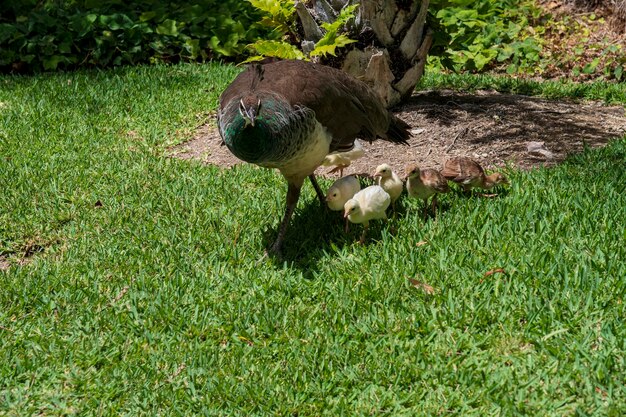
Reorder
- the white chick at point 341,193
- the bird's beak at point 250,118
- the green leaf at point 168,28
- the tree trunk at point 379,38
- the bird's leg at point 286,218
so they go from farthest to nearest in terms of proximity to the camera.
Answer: the green leaf at point 168,28 → the tree trunk at point 379,38 → the white chick at point 341,193 → the bird's leg at point 286,218 → the bird's beak at point 250,118

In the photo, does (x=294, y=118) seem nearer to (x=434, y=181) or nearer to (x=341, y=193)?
(x=341, y=193)

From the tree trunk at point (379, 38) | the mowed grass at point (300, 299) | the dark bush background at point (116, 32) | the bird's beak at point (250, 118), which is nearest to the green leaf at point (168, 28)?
the dark bush background at point (116, 32)

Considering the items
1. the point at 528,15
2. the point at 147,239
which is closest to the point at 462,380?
the point at 147,239

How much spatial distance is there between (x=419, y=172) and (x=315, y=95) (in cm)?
86

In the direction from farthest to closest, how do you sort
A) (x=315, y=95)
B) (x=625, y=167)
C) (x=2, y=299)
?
1. (x=625, y=167)
2. (x=315, y=95)
3. (x=2, y=299)

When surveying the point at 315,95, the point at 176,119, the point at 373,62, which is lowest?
the point at 176,119


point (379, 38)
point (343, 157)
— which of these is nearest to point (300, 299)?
point (343, 157)

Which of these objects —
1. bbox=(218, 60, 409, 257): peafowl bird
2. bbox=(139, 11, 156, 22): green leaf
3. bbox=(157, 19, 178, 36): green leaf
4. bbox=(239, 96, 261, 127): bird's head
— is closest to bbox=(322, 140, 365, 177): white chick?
bbox=(218, 60, 409, 257): peafowl bird

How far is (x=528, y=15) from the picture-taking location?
1130cm

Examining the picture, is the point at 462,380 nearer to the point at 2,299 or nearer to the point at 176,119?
the point at 2,299

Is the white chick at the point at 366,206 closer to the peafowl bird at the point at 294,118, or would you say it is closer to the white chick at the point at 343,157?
the peafowl bird at the point at 294,118

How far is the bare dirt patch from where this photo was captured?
658 cm

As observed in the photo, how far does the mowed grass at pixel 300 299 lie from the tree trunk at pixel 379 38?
153cm

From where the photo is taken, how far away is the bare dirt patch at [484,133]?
6582mm
